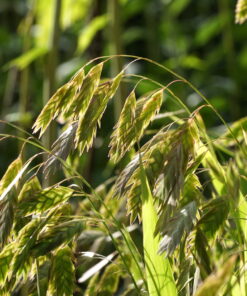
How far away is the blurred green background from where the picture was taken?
1765 millimetres

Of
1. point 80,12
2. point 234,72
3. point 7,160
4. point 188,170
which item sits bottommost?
point 7,160

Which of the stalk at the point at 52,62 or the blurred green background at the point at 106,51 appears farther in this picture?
the blurred green background at the point at 106,51

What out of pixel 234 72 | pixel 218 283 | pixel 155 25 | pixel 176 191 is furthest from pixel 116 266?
pixel 155 25

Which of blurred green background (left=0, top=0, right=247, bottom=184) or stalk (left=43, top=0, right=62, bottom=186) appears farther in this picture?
blurred green background (left=0, top=0, right=247, bottom=184)

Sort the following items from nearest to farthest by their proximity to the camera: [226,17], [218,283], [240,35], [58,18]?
[218,283], [58,18], [226,17], [240,35]

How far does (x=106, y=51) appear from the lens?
334 cm

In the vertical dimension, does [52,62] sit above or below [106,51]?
above

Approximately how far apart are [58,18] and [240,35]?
249 centimetres

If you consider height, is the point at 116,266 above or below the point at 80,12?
below

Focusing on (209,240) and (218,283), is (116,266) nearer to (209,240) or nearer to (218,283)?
(209,240)

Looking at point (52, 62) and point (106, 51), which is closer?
point (52, 62)

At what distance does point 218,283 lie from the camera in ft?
1.95

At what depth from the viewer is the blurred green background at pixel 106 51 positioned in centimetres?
176

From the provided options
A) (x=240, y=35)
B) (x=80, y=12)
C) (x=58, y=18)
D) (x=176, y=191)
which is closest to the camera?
(x=176, y=191)
